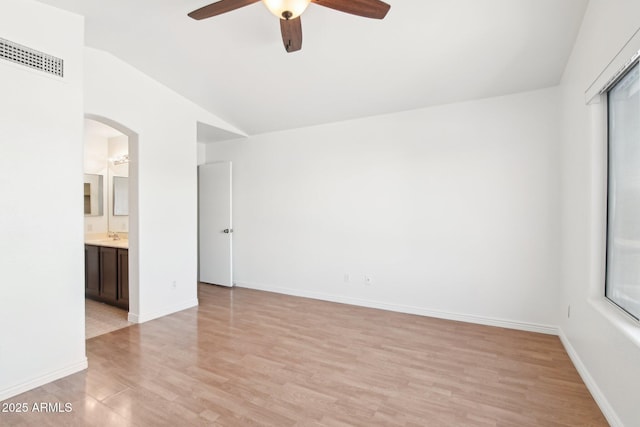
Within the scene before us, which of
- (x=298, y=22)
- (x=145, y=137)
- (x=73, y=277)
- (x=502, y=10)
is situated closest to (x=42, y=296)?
(x=73, y=277)

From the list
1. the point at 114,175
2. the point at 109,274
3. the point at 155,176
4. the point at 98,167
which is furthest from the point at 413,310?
the point at 98,167

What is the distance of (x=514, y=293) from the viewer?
11.3ft

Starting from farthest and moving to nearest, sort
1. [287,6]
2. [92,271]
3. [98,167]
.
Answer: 1. [98,167]
2. [92,271]
3. [287,6]

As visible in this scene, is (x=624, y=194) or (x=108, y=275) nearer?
(x=624, y=194)

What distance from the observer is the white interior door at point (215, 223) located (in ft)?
17.4

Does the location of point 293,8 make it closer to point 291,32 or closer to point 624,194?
point 291,32

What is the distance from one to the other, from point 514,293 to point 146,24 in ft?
15.1

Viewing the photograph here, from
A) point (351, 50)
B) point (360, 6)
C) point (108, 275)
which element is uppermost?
point (351, 50)

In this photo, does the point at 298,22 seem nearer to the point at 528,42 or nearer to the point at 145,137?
the point at 528,42

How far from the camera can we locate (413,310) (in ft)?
13.0

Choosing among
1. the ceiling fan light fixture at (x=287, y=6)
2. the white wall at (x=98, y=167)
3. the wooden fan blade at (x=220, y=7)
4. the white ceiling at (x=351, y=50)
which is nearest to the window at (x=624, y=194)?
the white ceiling at (x=351, y=50)

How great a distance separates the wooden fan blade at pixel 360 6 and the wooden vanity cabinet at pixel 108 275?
3.77 metres

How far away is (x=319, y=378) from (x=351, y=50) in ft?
9.60

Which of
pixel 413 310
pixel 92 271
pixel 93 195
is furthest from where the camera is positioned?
pixel 93 195
